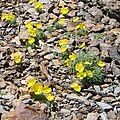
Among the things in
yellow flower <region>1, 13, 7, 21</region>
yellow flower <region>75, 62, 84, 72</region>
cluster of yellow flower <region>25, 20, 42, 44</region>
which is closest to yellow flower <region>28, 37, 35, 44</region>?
cluster of yellow flower <region>25, 20, 42, 44</region>

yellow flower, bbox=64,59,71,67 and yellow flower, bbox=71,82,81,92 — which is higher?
yellow flower, bbox=64,59,71,67

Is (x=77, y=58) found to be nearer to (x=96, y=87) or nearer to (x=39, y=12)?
(x=96, y=87)

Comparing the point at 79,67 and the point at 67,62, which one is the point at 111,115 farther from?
the point at 67,62

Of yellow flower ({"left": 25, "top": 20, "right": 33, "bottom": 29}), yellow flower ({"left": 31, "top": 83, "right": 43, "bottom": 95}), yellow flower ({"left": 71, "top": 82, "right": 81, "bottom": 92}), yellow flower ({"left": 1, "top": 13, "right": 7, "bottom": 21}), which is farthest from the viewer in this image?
yellow flower ({"left": 1, "top": 13, "right": 7, "bottom": 21})

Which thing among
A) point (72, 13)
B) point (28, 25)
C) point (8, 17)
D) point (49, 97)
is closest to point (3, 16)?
point (8, 17)

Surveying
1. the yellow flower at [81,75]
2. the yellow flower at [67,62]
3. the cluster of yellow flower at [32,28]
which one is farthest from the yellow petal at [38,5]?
the yellow flower at [81,75]

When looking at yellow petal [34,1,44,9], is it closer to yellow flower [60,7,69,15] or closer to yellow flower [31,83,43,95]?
yellow flower [60,7,69,15]
